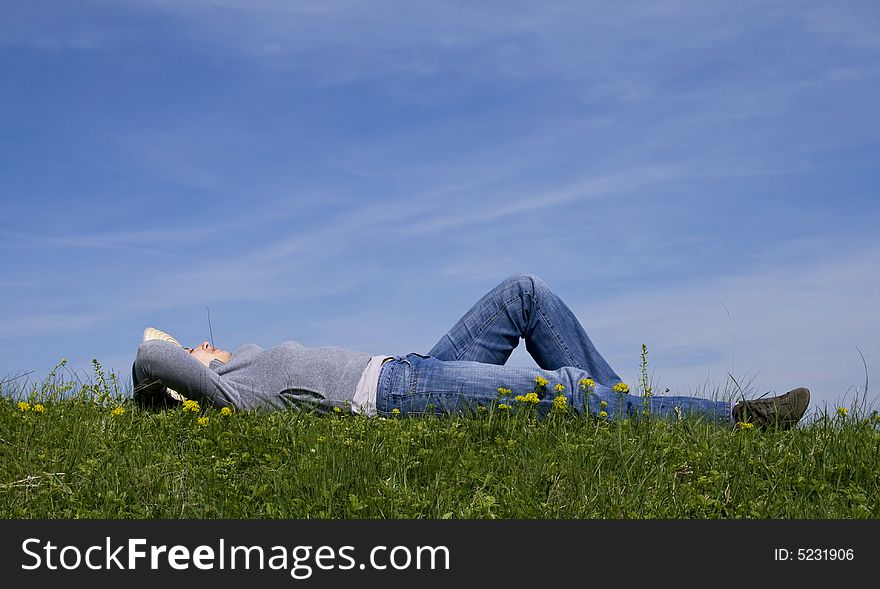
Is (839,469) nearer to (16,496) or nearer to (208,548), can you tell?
(208,548)

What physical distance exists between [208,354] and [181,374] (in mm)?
834

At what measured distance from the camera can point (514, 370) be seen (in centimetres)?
653

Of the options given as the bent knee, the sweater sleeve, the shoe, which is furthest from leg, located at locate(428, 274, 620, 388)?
the sweater sleeve

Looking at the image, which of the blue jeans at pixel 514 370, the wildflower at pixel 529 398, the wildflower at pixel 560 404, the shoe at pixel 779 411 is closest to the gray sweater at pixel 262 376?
the blue jeans at pixel 514 370

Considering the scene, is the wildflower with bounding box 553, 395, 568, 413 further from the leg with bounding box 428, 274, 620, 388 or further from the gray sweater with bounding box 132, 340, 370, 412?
the gray sweater with bounding box 132, 340, 370, 412

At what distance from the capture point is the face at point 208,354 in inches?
290

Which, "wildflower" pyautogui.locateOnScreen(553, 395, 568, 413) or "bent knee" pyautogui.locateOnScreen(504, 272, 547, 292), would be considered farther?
"bent knee" pyautogui.locateOnScreen(504, 272, 547, 292)

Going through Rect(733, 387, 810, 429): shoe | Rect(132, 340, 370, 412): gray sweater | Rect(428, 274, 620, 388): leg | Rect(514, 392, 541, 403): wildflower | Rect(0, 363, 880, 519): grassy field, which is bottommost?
Rect(0, 363, 880, 519): grassy field

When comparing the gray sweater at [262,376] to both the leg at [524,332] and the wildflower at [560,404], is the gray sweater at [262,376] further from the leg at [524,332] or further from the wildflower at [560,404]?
the wildflower at [560,404]

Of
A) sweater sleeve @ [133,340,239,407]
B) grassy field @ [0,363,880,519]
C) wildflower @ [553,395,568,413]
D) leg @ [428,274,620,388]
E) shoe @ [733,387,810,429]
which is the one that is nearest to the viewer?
grassy field @ [0,363,880,519]

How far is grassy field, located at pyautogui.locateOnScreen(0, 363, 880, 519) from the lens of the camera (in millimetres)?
4742

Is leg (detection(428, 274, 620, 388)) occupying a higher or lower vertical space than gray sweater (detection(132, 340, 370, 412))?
higher

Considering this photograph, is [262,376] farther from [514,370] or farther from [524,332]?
[524,332]

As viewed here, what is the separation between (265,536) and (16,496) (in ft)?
5.97
